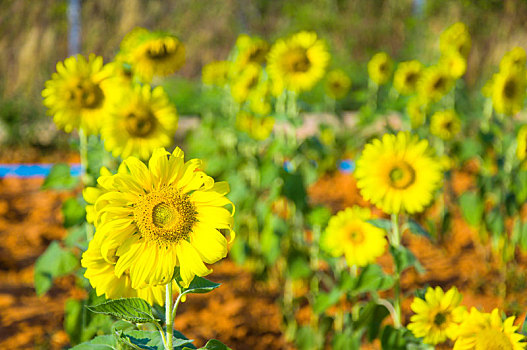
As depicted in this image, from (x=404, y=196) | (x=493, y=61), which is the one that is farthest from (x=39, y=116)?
(x=404, y=196)

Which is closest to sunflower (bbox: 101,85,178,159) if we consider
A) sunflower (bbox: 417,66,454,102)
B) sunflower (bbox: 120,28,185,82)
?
sunflower (bbox: 120,28,185,82)

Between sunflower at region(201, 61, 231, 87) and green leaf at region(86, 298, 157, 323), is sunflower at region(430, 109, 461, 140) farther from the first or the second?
green leaf at region(86, 298, 157, 323)

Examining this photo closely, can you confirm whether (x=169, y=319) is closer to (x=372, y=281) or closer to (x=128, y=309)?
(x=128, y=309)

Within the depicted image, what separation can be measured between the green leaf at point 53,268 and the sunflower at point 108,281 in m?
0.77

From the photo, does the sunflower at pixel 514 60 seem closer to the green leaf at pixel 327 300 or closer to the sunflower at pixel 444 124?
the sunflower at pixel 444 124

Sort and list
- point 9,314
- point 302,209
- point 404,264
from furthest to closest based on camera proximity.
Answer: point 9,314 < point 302,209 < point 404,264

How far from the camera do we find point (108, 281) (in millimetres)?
1226

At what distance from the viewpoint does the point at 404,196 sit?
1.76 metres

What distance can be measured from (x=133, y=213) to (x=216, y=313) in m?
1.99

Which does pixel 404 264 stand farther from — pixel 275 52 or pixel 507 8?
pixel 507 8

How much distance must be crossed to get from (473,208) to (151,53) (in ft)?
5.90

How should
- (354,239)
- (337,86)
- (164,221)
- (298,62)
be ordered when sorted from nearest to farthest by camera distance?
(164,221), (354,239), (298,62), (337,86)

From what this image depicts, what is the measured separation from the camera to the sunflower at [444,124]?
3.08 metres

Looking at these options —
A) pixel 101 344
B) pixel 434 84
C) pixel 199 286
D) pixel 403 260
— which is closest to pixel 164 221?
pixel 199 286
